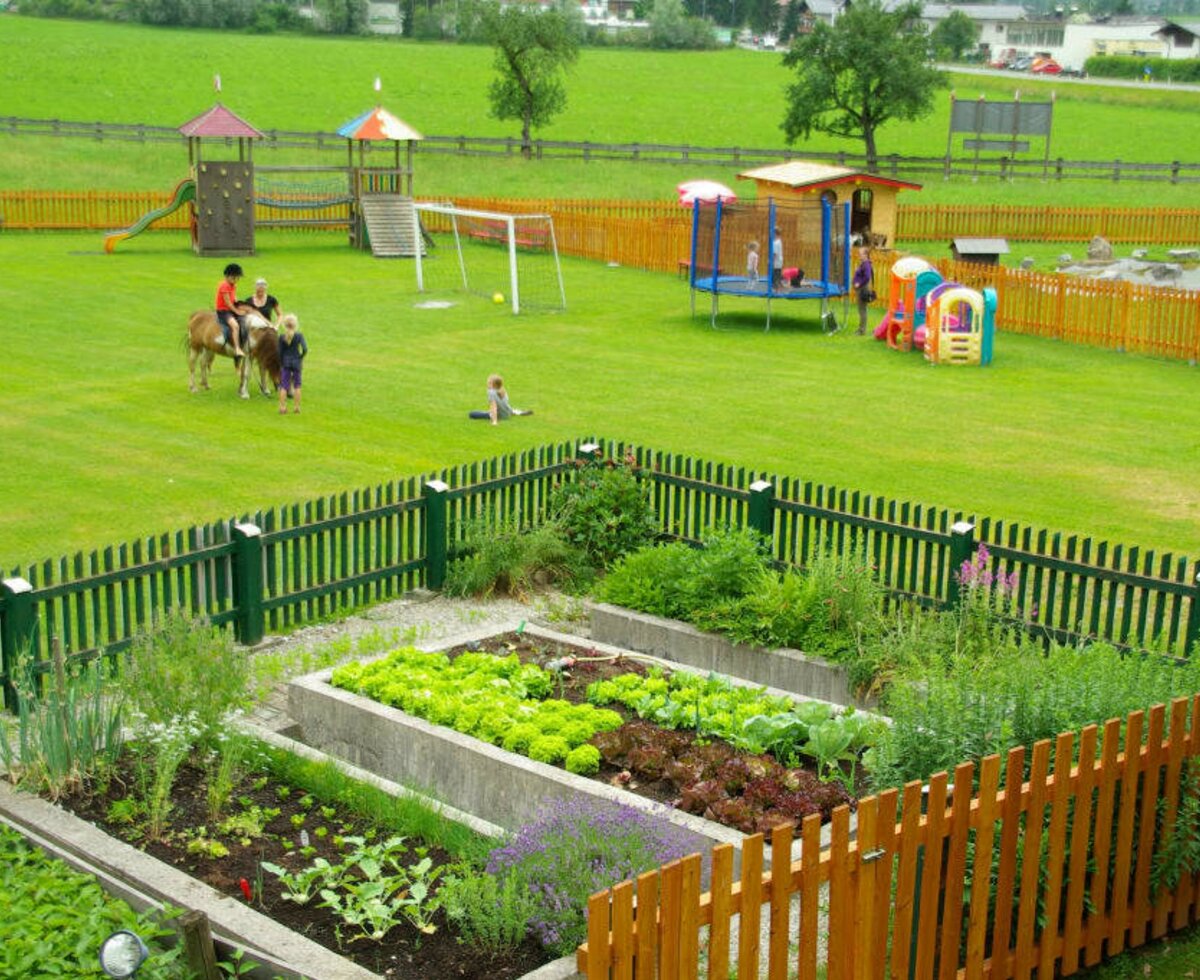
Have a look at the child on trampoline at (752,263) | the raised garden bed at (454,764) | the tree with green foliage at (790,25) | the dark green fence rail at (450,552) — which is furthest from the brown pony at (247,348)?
the tree with green foliage at (790,25)

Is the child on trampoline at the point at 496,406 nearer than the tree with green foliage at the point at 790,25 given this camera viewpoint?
Yes

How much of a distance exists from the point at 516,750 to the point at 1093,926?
3.29 meters

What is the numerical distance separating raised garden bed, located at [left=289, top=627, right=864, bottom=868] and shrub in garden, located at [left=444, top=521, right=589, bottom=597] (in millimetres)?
2682

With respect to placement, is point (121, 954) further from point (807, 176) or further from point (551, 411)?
point (807, 176)

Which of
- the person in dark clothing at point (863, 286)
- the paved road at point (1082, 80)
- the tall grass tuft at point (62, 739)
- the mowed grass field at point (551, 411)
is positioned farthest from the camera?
the paved road at point (1082, 80)

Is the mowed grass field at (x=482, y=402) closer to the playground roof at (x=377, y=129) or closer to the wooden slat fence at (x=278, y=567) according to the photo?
the wooden slat fence at (x=278, y=567)

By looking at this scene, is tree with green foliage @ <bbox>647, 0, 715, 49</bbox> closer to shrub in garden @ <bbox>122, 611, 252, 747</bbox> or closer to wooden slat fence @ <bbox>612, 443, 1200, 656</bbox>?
wooden slat fence @ <bbox>612, 443, 1200, 656</bbox>

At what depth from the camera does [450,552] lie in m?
13.0

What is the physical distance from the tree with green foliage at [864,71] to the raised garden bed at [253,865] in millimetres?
49675

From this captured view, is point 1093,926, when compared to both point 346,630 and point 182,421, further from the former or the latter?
point 182,421

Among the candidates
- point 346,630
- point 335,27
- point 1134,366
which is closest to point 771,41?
point 335,27

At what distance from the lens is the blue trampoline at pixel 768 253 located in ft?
91.0

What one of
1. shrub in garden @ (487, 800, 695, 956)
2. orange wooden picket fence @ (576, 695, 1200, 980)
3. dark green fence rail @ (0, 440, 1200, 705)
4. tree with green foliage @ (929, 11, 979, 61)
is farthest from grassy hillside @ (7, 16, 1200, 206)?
orange wooden picket fence @ (576, 695, 1200, 980)

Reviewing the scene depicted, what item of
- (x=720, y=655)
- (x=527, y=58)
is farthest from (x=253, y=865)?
(x=527, y=58)
